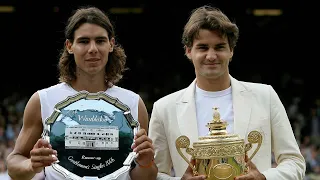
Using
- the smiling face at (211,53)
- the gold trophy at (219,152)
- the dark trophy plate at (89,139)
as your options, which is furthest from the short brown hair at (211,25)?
the dark trophy plate at (89,139)

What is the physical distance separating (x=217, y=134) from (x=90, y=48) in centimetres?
67

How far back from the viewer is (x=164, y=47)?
17.3 m

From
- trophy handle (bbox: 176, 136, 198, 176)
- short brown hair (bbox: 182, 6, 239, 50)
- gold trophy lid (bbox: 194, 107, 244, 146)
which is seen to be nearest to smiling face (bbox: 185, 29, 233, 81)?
short brown hair (bbox: 182, 6, 239, 50)

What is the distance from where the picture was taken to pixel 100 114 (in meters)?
3.34

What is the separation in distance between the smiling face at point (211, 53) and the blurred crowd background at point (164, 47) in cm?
1120

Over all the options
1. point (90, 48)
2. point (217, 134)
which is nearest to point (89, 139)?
point (90, 48)

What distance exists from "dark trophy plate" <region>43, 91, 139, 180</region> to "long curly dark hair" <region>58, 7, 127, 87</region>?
1.03 ft

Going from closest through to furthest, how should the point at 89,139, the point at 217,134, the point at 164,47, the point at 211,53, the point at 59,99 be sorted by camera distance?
1. the point at 89,139
2. the point at 217,134
3. the point at 59,99
4. the point at 211,53
5. the point at 164,47

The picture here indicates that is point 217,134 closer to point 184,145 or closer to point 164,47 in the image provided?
point 184,145

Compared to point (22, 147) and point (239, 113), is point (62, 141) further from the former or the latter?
point (239, 113)

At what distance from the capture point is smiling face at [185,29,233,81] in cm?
365

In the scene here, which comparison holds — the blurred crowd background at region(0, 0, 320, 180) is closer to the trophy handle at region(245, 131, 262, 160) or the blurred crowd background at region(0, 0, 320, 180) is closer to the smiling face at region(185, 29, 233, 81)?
the smiling face at region(185, 29, 233, 81)

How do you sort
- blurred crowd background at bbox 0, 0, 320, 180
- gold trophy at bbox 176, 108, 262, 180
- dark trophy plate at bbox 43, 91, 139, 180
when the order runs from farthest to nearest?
blurred crowd background at bbox 0, 0, 320, 180, gold trophy at bbox 176, 108, 262, 180, dark trophy plate at bbox 43, 91, 139, 180

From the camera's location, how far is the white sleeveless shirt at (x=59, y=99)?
3461 millimetres
